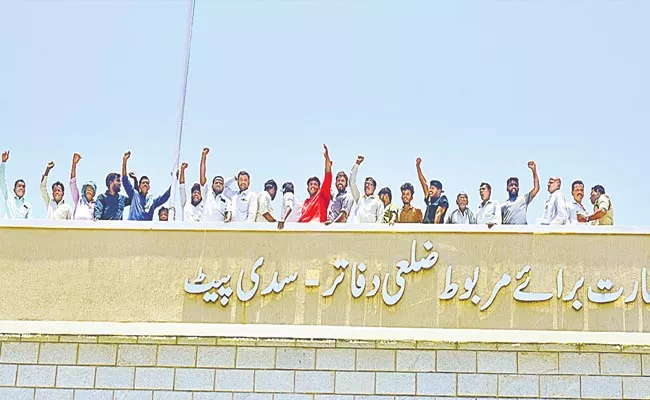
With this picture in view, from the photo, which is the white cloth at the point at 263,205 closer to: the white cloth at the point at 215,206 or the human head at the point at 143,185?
the white cloth at the point at 215,206

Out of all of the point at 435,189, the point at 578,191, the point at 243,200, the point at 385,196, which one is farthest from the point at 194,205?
the point at 578,191

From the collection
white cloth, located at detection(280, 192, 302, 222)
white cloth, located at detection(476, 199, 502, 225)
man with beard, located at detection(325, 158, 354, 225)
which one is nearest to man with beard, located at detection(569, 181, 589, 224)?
white cloth, located at detection(476, 199, 502, 225)

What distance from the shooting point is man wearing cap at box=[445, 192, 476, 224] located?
10156 millimetres

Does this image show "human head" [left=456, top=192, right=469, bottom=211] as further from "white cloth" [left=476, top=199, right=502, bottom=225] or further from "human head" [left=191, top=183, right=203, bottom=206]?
"human head" [left=191, top=183, right=203, bottom=206]

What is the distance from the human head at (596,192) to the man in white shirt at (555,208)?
0.92 feet

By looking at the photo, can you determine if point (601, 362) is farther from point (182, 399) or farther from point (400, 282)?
point (182, 399)

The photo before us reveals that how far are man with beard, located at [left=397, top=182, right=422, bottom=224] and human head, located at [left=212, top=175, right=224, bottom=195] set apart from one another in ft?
5.21

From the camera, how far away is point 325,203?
10.2 meters

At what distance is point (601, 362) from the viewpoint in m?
9.38

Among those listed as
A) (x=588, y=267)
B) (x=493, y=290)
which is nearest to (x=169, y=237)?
(x=493, y=290)

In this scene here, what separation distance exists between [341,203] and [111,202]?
77.6 inches

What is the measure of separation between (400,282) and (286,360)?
1103mm

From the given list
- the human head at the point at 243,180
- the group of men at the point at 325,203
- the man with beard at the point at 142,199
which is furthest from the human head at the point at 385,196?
the man with beard at the point at 142,199

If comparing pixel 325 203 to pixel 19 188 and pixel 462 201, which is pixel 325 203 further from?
pixel 19 188
